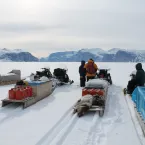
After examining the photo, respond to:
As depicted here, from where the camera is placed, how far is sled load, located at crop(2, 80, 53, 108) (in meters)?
7.67

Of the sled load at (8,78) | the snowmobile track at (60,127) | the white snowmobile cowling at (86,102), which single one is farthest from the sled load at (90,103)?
the sled load at (8,78)

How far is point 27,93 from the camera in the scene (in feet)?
26.7

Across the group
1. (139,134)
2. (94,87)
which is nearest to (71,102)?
(94,87)

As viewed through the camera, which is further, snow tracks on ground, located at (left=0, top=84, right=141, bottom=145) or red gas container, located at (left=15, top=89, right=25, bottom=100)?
red gas container, located at (left=15, top=89, right=25, bottom=100)

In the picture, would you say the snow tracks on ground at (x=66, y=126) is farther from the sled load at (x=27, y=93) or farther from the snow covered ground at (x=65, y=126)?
the sled load at (x=27, y=93)

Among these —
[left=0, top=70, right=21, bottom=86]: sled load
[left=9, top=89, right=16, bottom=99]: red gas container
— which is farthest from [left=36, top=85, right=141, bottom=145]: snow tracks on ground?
[left=0, top=70, right=21, bottom=86]: sled load

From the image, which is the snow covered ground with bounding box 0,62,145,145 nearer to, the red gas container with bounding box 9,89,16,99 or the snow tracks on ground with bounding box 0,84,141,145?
the snow tracks on ground with bounding box 0,84,141,145

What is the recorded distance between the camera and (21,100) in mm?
7590

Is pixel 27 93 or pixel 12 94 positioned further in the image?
pixel 27 93

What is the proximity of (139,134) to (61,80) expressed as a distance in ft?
29.0

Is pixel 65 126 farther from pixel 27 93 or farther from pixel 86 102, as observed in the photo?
pixel 27 93

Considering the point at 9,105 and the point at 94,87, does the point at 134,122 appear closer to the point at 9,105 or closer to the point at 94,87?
the point at 94,87

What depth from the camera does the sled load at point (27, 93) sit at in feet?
25.2

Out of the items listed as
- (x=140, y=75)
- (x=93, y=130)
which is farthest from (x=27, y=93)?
(x=140, y=75)
